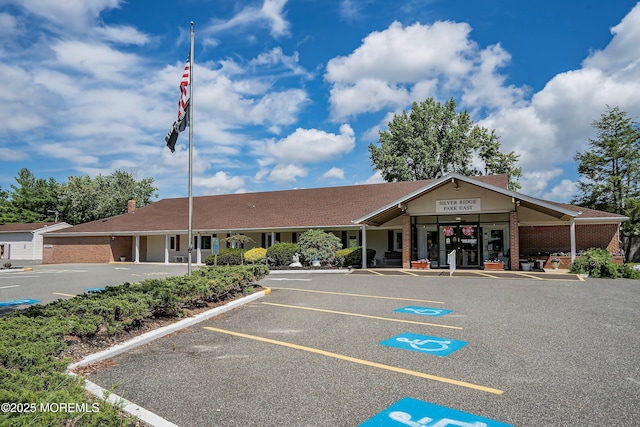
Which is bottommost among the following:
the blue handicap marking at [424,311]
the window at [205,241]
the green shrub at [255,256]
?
the blue handicap marking at [424,311]

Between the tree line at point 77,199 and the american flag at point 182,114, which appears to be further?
the tree line at point 77,199

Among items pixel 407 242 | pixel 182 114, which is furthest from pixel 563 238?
pixel 182 114

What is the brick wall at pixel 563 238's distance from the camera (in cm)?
2302

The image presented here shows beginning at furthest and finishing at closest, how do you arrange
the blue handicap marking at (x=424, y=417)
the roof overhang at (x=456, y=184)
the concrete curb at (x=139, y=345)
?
the roof overhang at (x=456, y=184)
the concrete curb at (x=139, y=345)
the blue handicap marking at (x=424, y=417)

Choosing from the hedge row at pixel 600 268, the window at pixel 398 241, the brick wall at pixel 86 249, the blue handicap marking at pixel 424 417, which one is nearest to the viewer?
the blue handicap marking at pixel 424 417

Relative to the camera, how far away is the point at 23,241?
4434 cm

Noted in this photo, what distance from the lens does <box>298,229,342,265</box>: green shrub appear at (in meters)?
24.1

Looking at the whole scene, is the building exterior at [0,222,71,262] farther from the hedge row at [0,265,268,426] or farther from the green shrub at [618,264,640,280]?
the green shrub at [618,264,640,280]

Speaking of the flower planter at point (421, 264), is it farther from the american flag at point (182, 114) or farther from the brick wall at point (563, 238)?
the american flag at point (182, 114)

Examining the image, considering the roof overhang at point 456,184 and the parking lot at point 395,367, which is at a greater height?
the roof overhang at point 456,184

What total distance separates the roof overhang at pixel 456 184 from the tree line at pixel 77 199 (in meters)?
42.1

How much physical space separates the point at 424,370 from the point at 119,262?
3334 centimetres

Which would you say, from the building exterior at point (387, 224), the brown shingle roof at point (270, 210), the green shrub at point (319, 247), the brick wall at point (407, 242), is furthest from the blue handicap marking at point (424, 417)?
the brown shingle roof at point (270, 210)

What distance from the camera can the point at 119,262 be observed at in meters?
34.1
